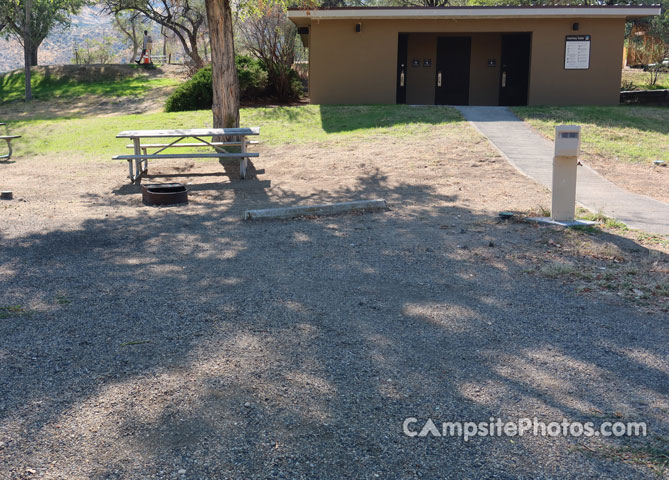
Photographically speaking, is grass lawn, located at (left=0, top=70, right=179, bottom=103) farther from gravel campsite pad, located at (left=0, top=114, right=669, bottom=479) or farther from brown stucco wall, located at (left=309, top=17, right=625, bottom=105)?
gravel campsite pad, located at (left=0, top=114, right=669, bottom=479)

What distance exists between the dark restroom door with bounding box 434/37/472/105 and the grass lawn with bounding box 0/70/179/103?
47.6 ft

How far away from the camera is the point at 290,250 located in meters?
6.39

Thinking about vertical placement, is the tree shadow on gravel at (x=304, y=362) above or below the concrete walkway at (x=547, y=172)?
below

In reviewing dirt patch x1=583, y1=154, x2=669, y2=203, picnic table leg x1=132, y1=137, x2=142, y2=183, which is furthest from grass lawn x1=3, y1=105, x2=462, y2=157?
dirt patch x1=583, y1=154, x2=669, y2=203

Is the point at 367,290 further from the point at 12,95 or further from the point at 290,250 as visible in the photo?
the point at 12,95

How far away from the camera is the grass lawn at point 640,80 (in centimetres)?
2448

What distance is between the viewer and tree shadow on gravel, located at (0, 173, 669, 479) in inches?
111

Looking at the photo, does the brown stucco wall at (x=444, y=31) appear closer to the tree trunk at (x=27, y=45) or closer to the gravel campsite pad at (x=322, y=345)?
the gravel campsite pad at (x=322, y=345)

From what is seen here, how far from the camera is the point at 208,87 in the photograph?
2078 cm

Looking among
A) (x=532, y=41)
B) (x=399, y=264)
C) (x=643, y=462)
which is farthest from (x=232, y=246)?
(x=532, y=41)

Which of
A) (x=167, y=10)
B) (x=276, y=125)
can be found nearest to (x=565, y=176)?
(x=276, y=125)

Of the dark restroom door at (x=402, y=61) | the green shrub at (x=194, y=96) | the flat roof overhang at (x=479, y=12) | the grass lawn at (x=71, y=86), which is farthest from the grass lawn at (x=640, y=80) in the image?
the grass lawn at (x=71, y=86)

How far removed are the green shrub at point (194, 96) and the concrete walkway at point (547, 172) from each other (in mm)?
8230

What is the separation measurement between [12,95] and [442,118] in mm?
23399
